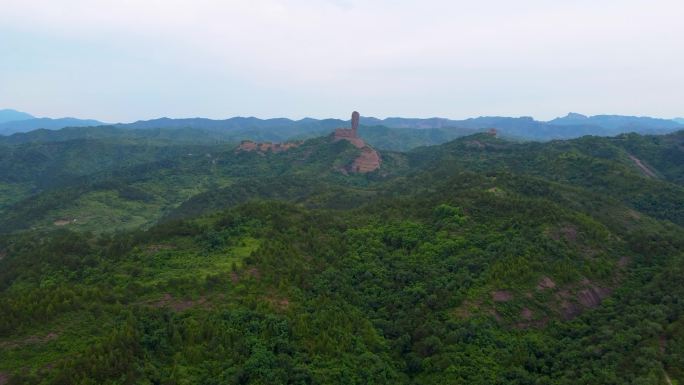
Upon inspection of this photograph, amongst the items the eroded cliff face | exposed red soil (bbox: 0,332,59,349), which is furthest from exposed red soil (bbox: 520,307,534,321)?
the eroded cliff face

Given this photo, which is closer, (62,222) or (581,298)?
(581,298)

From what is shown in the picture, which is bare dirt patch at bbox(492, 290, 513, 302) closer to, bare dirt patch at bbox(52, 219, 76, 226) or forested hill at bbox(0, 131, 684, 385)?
forested hill at bbox(0, 131, 684, 385)

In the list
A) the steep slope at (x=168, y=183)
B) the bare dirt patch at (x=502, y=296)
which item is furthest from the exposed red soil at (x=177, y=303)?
the steep slope at (x=168, y=183)

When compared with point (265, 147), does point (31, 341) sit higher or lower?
lower

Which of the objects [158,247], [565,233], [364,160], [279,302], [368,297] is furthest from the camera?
[364,160]

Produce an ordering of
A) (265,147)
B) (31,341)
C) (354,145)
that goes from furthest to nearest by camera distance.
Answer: (265,147) → (354,145) → (31,341)

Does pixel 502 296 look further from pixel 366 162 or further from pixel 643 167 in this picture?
pixel 366 162

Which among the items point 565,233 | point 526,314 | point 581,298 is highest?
point 565,233

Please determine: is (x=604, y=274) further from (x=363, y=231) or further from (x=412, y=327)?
(x=363, y=231)

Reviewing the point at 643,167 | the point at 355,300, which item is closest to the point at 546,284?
the point at 355,300
